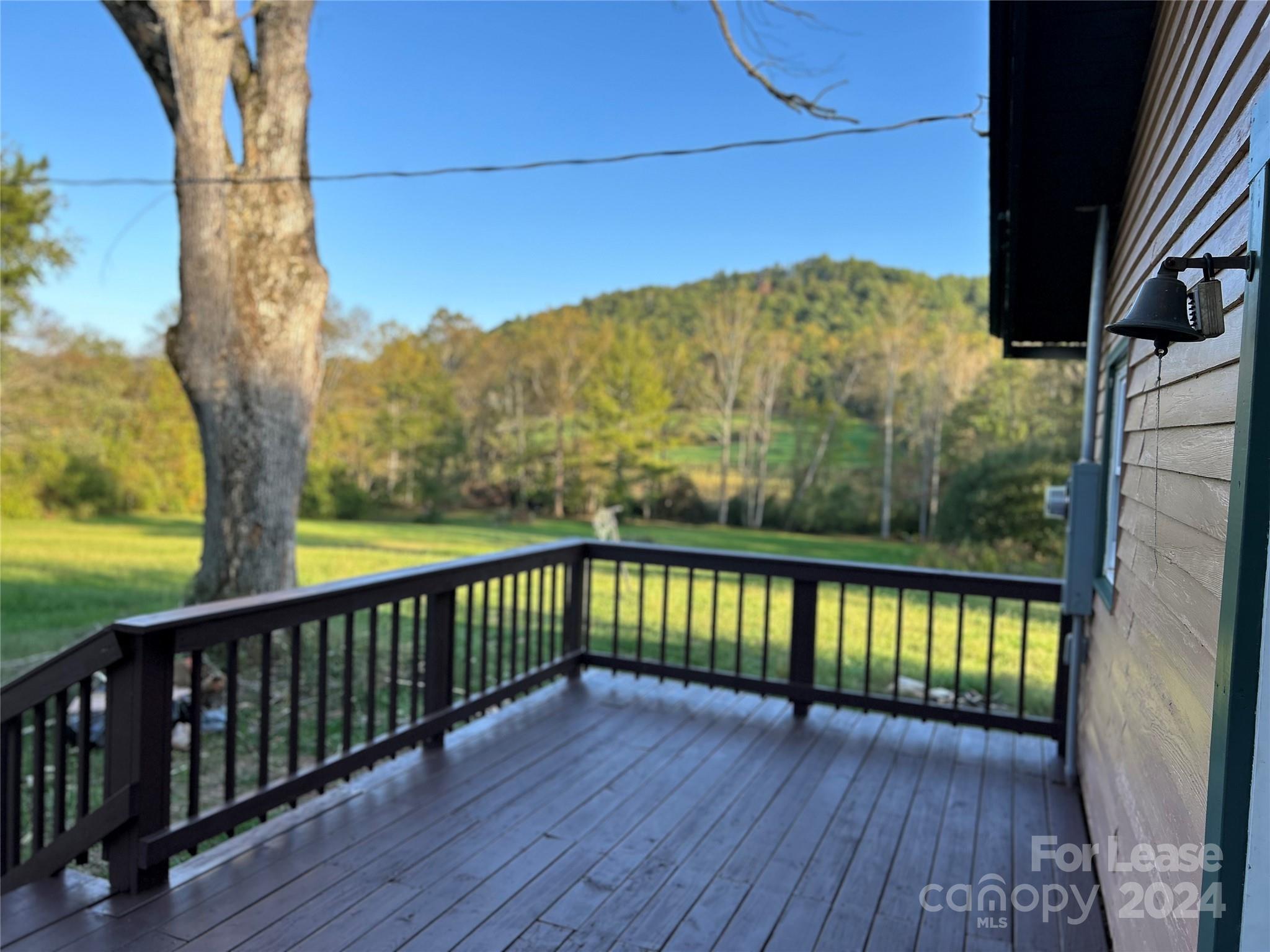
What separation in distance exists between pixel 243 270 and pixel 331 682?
308cm

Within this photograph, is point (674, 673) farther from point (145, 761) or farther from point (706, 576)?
point (706, 576)

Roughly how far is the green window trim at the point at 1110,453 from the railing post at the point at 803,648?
4.42ft

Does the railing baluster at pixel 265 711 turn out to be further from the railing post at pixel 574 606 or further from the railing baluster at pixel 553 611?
the railing post at pixel 574 606

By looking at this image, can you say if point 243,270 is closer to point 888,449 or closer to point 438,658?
point 438,658

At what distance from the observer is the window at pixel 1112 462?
3.12 meters

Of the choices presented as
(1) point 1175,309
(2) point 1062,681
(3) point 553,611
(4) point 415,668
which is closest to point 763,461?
(3) point 553,611

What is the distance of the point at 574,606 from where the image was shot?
193 inches

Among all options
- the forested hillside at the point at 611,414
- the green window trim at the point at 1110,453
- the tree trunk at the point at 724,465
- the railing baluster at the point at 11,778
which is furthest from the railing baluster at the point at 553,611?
the tree trunk at the point at 724,465

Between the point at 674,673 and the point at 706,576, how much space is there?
28.9 feet

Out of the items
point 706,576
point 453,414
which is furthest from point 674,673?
point 453,414

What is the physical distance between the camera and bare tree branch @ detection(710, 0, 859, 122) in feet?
16.4

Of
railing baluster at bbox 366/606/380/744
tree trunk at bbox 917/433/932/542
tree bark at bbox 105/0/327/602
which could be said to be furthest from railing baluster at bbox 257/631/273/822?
tree trunk at bbox 917/433/932/542

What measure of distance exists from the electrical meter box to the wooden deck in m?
0.82

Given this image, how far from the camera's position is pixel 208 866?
8.34 ft
